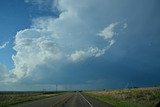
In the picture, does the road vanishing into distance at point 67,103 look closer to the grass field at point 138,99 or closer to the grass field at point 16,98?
the grass field at point 138,99

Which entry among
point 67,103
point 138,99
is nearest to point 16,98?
point 67,103

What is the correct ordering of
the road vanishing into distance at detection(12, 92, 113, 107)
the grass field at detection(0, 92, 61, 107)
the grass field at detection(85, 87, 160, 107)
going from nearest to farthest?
the grass field at detection(85, 87, 160, 107)
the road vanishing into distance at detection(12, 92, 113, 107)
the grass field at detection(0, 92, 61, 107)

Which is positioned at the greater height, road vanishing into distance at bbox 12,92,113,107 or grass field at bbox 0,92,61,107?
grass field at bbox 0,92,61,107

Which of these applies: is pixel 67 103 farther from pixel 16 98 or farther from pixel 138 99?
pixel 16 98

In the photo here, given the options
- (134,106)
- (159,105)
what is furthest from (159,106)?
(134,106)

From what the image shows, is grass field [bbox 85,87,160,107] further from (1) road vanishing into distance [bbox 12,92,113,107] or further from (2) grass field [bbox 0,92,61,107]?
(2) grass field [bbox 0,92,61,107]

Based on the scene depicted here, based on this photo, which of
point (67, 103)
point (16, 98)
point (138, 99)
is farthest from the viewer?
point (16, 98)

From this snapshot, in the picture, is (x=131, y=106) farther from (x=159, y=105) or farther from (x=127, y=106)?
(x=159, y=105)

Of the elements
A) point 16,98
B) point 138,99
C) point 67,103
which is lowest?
point 67,103

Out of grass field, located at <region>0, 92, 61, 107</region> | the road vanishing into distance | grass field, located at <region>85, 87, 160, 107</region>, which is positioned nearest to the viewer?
grass field, located at <region>85, 87, 160, 107</region>

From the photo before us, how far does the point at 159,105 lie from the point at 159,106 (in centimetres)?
14

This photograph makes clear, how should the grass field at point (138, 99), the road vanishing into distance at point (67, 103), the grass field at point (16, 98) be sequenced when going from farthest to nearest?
1. the grass field at point (16, 98)
2. the road vanishing into distance at point (67, 103)
3. the grass field at point (138, 99)

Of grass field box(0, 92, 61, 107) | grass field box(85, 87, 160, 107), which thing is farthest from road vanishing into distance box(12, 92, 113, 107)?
grass field box(0, 92, 61, 107)

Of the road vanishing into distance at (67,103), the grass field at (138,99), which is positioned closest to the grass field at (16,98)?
the road vanishing into distance at (67,103)
